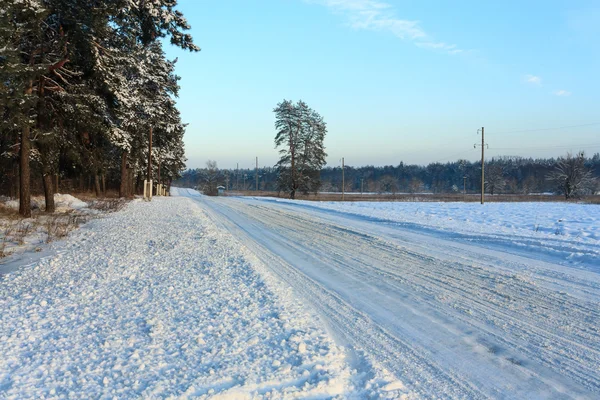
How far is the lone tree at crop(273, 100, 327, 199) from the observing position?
172 feet

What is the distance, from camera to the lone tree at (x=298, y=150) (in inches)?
2058

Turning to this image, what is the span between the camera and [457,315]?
5023mm

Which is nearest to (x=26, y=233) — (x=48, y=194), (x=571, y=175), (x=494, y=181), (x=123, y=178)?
(x=48, y=194)

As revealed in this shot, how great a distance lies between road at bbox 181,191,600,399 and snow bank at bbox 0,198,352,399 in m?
0.49

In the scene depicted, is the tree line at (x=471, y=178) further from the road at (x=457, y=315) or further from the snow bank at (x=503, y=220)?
the road at (x=457, y=315)

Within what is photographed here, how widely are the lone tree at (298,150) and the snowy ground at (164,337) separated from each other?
4443cm

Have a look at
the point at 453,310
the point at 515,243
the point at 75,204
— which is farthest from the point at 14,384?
the point at 75,204

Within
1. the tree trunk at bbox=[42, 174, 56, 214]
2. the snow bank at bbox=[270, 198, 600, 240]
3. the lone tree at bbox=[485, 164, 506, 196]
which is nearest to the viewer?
the snow bank at bbox=[270, 198, 600, 240]

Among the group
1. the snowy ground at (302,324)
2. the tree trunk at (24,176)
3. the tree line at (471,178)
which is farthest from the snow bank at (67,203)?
the tree line at (471,178)

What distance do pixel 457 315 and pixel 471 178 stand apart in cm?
16027

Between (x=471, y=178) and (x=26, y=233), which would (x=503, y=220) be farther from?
(x=471, y=178)

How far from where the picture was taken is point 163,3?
16.2m

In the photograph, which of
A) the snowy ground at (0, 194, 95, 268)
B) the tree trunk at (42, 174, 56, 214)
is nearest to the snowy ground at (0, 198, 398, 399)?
the snowy ground at (0, 194, 95, 268)

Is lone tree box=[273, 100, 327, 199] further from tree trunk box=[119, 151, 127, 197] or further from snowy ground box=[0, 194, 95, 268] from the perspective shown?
snowy ground box=[0, 194, 95, 268]
